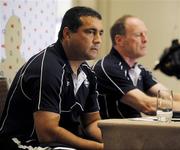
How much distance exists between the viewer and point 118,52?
2.77 m

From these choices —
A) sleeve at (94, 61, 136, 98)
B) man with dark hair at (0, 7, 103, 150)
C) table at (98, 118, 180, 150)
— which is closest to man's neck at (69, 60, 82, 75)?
man with dark hair at (0, 7, 103, 150)

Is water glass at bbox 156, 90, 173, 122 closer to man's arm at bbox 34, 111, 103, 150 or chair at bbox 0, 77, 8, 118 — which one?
man's arm at bbox 34, 111, 103, 150

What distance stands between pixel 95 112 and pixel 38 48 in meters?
1.06

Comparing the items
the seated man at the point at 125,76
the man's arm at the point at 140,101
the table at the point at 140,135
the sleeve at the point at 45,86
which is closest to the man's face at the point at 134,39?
the seated man at the point at 125,76

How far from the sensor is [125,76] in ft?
8.64

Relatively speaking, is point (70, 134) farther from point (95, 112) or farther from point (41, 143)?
point (95, 112)

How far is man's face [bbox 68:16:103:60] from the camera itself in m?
2.22

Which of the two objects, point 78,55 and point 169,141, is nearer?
point 169,141

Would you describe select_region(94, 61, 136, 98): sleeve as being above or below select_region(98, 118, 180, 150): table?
above

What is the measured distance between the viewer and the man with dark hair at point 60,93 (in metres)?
1.98

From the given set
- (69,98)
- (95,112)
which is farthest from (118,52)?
(69,98)

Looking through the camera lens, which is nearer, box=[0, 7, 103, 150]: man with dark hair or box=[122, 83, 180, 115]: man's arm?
box=[0, 7, 103, 150]: man with dark hair

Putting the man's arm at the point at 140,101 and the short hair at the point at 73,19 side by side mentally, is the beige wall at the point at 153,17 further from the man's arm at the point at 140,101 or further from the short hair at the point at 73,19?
the short hair at the point at 73,19

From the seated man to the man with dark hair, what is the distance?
0.32 meters
